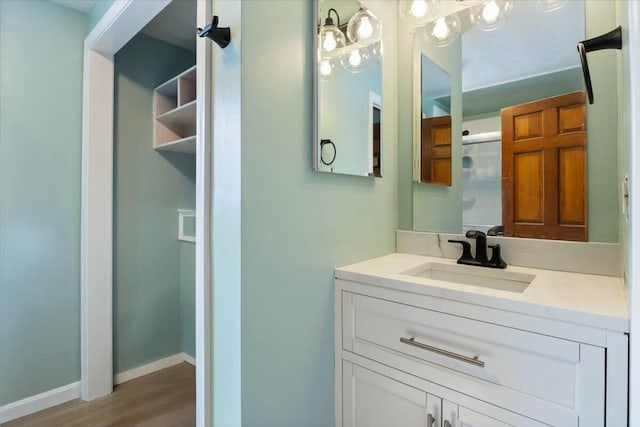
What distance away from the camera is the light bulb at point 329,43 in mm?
1176

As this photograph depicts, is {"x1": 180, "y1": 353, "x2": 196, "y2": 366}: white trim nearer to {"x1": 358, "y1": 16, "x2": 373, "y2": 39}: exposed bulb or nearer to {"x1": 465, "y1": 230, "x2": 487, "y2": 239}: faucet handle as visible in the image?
{"x1": 465, "y1": 230, "x2": 487, "y2": 239}: faucet handle

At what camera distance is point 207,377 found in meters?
1.05

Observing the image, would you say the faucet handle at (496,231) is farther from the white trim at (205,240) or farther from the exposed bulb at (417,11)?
the white trim at (205,240)

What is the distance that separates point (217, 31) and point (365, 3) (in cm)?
81

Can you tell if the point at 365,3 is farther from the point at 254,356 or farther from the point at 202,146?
the point at 254,356

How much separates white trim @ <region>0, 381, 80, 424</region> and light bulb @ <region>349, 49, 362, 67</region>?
252cm

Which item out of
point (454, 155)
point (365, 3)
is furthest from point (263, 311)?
point (365, 3)

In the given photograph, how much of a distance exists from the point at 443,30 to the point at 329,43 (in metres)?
0.73

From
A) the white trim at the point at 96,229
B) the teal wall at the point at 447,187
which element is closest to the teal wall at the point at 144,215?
the white trim at the point at 96,229

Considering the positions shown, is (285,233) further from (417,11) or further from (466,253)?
(417,11)

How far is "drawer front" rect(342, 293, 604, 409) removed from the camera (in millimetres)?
778

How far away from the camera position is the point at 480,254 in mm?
1331

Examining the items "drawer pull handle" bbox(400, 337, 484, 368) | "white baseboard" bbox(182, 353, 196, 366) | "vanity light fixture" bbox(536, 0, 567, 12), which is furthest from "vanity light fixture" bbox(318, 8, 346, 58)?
"white baseboard" bbox(182, 353, 196, 366)

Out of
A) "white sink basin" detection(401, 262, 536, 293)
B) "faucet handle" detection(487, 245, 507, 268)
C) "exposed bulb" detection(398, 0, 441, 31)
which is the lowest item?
"white sink basin" detection(401, 262, 536, 293)
